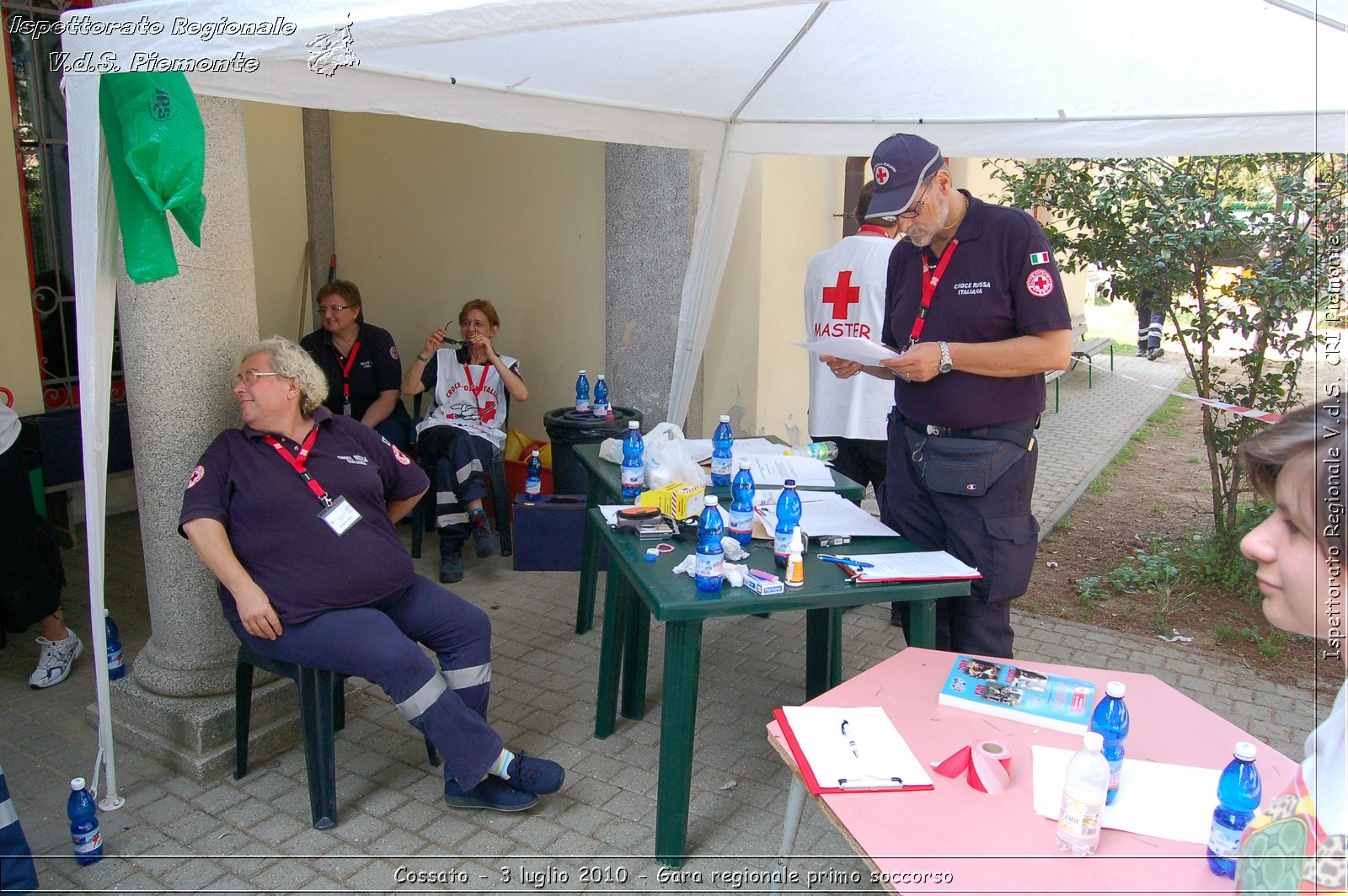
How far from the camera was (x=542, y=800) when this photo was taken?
10.1 ft

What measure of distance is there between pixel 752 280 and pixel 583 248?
1.11 meters

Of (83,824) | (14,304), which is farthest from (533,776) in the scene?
(14,304)

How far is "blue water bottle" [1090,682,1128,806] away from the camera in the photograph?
1840mm

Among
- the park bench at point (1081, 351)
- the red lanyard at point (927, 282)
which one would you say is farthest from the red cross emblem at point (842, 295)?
the park bench at point (1081, 351)

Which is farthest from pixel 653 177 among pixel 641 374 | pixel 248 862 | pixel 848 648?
pixel 248 862

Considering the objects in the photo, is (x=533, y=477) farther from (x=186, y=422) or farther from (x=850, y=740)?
(x=850, y=740)

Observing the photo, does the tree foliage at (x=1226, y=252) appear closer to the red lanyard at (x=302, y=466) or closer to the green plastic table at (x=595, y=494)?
the green plastic table at (x=595, y=494)

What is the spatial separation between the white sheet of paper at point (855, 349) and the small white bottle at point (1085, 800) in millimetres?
1462

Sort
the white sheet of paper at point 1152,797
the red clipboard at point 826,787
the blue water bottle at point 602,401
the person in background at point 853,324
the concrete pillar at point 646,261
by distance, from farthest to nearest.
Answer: the concrete pillar at point 646,261
the blue water bottle at point 602,401
the person in background at point 853,324
the red clipboard at point 826,787
the white sheet of paper at point 1152,797

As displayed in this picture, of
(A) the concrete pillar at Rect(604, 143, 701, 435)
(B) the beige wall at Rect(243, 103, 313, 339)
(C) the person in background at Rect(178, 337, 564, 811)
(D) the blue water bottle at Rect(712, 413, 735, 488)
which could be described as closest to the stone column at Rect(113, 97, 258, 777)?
(C) the person in background at Rect(178, 337, 564, 811)

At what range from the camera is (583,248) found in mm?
6152

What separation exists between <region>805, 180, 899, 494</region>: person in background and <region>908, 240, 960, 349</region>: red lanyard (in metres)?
1.05

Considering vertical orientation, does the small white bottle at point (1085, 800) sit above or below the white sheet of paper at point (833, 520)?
below

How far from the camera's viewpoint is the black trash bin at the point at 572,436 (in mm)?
5203
